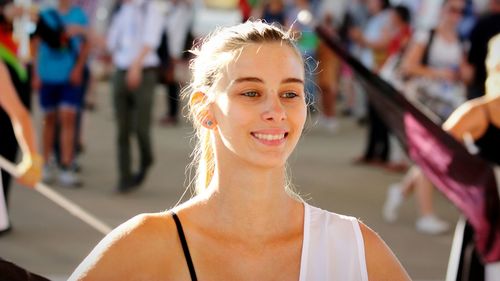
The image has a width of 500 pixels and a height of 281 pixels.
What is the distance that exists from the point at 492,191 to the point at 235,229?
8.33 feet

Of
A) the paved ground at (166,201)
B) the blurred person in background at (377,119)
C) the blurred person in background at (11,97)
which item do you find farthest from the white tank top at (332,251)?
the blurred person in background at (377,119)

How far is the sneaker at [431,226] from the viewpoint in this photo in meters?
8.16

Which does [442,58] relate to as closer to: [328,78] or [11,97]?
[328,78]

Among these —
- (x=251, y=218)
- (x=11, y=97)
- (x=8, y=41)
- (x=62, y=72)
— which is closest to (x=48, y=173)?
(x=62, y=72)

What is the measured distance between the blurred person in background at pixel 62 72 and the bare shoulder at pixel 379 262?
6947 millimetres

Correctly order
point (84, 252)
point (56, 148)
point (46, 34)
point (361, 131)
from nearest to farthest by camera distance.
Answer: point (84, 252), point (46, 34), point (56, 148), point (361, 131)

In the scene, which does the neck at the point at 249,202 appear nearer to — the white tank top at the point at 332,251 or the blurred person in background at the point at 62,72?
the white tank top at the point at 332,251

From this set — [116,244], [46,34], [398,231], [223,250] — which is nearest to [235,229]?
[223,250]

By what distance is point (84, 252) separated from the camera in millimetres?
7027

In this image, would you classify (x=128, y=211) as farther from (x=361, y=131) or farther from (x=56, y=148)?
(x=361, y=131)

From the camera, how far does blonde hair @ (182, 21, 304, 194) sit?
2.53 metres

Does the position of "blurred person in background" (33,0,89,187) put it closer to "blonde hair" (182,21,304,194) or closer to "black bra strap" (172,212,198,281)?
"blonde hair" (182,21,304,194)

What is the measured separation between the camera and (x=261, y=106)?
95.6 inches

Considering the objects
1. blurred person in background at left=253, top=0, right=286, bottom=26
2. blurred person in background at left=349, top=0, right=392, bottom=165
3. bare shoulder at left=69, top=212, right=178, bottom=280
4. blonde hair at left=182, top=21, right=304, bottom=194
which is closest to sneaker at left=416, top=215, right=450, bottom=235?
blurred person in background at left=349, top=0, right=392, bottom=165
